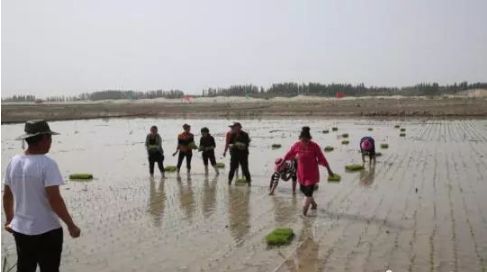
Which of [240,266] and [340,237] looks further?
[340,237]

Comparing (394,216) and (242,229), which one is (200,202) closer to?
(242,229)

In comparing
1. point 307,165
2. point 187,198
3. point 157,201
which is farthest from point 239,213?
point 157,201

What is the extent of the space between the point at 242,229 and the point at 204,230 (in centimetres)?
70

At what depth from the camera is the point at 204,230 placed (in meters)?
9.45

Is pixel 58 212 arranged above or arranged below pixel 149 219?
above

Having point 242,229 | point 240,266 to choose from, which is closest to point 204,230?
point 242,229

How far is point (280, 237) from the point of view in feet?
27.4

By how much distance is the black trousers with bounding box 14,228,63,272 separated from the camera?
4973 mm

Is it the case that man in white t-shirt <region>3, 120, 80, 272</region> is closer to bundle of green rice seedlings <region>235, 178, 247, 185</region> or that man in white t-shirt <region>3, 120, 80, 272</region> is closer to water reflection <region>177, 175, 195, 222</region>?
water reflection <region>177, 175, 195, 222</region>

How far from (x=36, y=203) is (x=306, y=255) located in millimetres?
4235

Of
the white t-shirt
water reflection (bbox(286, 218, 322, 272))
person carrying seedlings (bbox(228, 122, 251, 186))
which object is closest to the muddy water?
water reflection (bbox(286, 218, 322, 272))

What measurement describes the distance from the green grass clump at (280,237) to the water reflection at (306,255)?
0.66ft

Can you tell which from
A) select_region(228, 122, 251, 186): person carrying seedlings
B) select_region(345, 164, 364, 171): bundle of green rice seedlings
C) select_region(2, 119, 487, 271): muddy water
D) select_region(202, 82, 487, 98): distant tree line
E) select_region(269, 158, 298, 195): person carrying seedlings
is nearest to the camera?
select_region(2, 119, 487, 271): muddy water

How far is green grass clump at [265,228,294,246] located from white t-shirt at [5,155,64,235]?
408 cm
